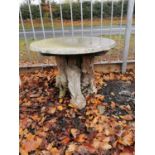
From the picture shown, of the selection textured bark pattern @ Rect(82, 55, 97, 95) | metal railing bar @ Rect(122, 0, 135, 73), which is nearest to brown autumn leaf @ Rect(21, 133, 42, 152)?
textured bark pattern @ Rect(82, 55, 97, 95)

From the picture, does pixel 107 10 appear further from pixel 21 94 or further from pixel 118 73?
pixel 21 94

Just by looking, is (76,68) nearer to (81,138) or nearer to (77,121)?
(77,121)

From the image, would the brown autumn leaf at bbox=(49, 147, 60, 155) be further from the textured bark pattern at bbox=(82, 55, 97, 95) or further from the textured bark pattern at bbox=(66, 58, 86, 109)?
the textured bark pattern at bbox=(82, 55, 97, 95)

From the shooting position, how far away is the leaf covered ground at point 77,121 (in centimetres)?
192

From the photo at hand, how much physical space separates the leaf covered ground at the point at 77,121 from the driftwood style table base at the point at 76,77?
100 mm

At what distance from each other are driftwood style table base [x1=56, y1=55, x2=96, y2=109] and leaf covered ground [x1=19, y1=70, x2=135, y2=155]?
0.10 metres

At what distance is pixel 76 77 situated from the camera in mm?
2395

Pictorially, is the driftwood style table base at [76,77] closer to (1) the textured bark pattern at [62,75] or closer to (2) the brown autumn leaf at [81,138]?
(1) the textured bark pattern at [62,75]

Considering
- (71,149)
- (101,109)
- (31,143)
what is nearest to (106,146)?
(71,149)

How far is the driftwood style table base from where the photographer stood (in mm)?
2340

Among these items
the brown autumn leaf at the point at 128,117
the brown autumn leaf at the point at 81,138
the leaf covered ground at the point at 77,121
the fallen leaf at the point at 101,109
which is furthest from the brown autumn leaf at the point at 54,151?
the brown autumn leaf at the point at 128,117

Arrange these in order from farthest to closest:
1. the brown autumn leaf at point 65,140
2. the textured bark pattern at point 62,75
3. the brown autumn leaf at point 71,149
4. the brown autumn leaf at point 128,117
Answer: the textured bark pattern at point 62,75 → the brown autumn leaf at point 128,117 → the brown autumn leaf at point 65,140 → the brown autumn leaf at point 71,149

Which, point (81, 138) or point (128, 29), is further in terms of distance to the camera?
point (128, 29)

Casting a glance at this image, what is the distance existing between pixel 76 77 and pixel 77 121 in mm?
503
